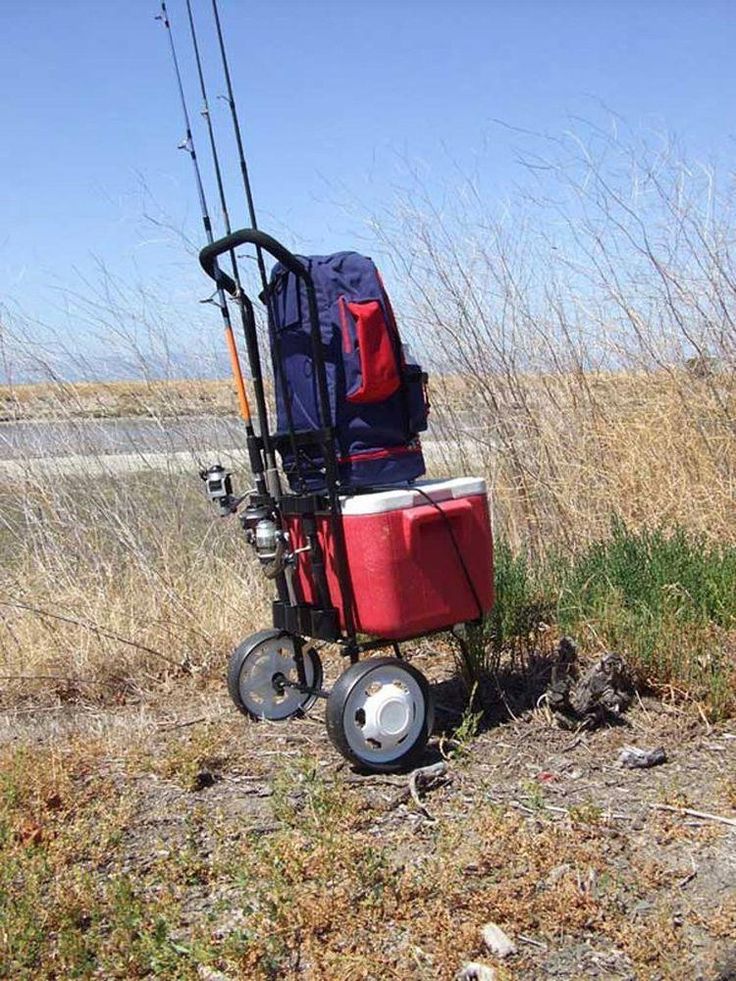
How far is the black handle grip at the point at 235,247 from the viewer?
342 cm

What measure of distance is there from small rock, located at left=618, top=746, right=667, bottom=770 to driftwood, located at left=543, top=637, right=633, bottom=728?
285 mm

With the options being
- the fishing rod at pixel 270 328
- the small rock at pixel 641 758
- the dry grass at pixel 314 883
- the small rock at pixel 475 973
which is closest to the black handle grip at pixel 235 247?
the fishing rod at pixel 270 328

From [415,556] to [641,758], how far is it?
0.92 metres

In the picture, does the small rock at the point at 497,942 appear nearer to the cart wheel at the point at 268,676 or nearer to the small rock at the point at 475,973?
the small rock at the point at 475,973

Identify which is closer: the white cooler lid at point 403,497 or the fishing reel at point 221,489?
the white cooler lid at point 403,497

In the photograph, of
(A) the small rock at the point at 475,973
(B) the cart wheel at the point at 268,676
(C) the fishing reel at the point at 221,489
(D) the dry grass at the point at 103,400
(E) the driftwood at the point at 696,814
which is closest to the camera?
(A) the small rock at the point at 475,973

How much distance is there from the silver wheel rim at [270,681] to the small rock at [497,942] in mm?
1635

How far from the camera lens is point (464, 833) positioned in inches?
118

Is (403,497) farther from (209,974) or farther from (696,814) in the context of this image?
(209,974)

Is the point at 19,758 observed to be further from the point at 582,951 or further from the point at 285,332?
the point at 582,951

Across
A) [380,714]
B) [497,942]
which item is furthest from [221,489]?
[497,942]

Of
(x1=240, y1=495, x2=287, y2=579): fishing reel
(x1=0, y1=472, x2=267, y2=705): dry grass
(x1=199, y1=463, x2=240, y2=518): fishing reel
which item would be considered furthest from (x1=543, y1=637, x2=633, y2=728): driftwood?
(x1=0, y1=472, x2=267, y2=705): dry grass

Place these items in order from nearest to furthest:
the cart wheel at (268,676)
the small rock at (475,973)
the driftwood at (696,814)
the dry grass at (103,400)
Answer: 1. the small rock at (475,973)
2. the driftwood at (696,814)
3. the cart wheel at (268,676)
4. the dry grass at (103,400)

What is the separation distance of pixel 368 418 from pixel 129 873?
4.94ft
